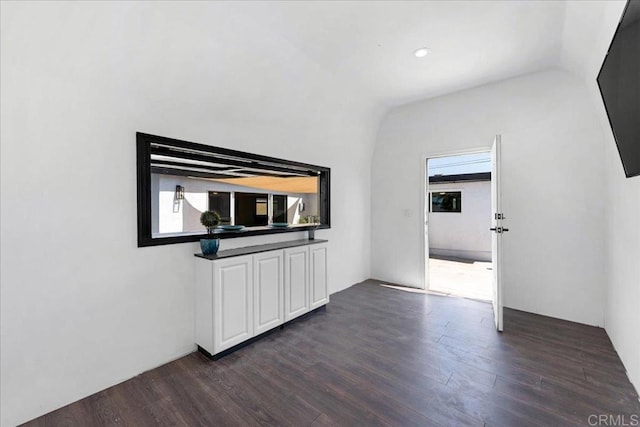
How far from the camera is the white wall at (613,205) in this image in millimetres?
1918

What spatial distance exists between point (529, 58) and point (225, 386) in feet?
14.1

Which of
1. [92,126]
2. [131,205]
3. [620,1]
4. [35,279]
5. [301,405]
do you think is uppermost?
[620,1]

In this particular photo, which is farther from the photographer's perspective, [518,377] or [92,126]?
[518,377]

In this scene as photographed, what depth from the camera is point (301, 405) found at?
1780mm

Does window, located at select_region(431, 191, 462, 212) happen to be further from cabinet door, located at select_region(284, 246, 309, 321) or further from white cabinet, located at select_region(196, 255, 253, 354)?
white cabinet, located at select_region(196, 255, 253, 354)

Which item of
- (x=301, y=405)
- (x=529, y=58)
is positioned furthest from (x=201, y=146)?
(x=529, y=58)

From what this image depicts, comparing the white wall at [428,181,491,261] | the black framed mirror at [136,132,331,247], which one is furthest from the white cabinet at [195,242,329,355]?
the white wall at [428,181,491,261]

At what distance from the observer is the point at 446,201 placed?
787 cm

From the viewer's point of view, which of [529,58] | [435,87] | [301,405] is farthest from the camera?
[435,87]

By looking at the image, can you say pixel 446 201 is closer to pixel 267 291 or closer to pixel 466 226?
pixel 466 226

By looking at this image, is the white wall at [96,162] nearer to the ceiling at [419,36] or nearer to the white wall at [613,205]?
the ceiling at [419,36]

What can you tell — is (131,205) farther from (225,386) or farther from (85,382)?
(225,386)

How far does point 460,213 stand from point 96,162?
7846 millimetres

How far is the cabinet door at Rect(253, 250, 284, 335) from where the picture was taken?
103 inches
